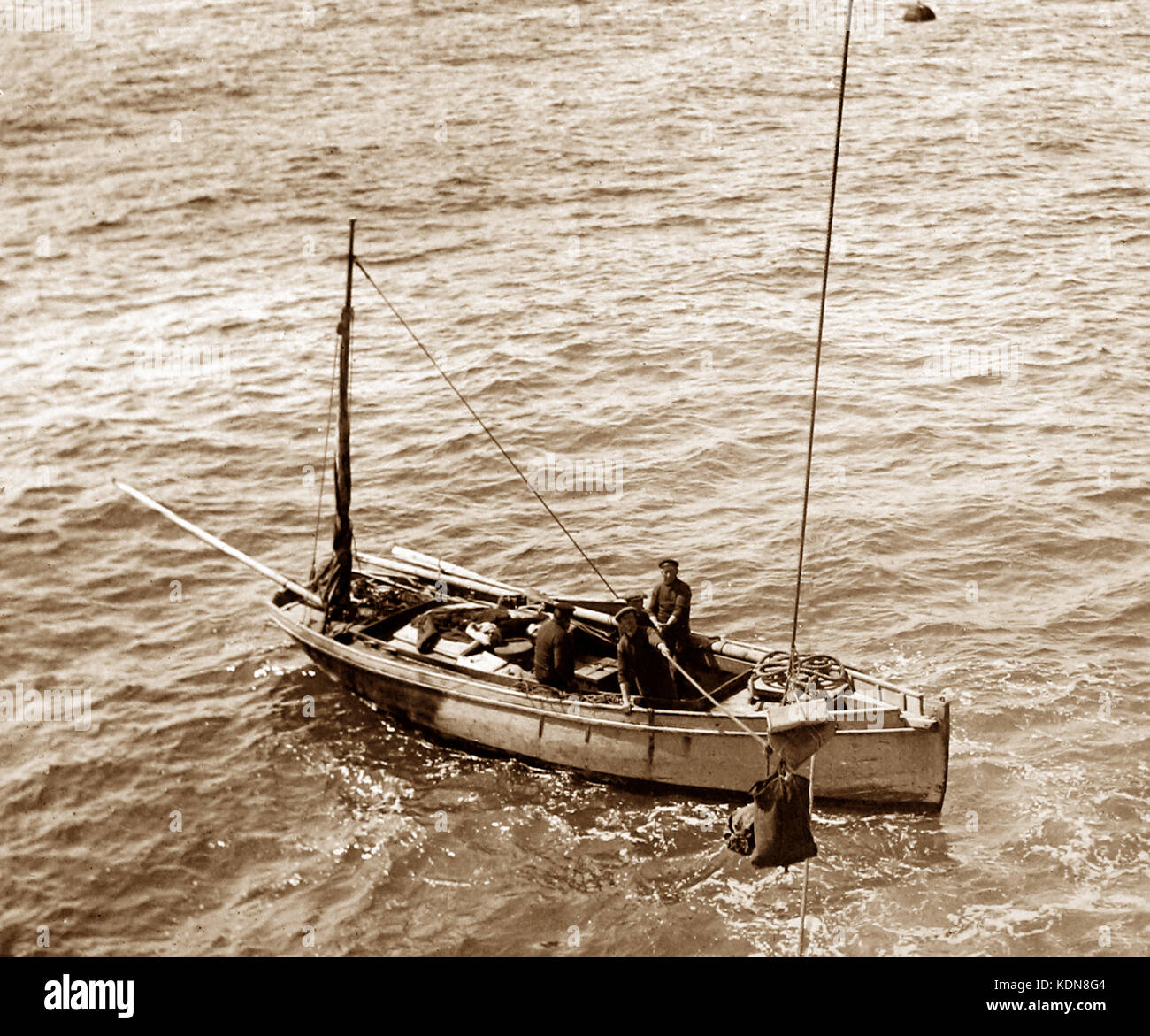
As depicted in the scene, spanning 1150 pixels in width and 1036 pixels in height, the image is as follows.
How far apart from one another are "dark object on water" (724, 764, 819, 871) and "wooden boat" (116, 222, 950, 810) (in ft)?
6.32

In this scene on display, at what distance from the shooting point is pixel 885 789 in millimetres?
13961

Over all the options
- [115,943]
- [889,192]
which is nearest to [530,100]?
[889,192]

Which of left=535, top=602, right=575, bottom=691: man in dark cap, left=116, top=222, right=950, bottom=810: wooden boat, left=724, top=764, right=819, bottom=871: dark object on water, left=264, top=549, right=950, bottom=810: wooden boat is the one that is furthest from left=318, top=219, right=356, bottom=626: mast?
left=724, top=764, right=819, bottom=871: dark object on water

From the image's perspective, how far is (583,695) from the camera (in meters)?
14.9

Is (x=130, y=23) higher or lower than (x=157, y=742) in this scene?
higher

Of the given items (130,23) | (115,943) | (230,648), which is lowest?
(115,943)

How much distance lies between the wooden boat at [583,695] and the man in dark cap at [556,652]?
0.58ft

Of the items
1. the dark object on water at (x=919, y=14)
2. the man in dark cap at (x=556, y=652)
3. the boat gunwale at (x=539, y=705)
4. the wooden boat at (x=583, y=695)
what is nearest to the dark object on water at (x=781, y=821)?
the wooden boat at (x=583, y=695)

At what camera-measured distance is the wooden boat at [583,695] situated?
13734mm

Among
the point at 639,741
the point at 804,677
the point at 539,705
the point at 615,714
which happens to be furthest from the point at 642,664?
the point at 804,677

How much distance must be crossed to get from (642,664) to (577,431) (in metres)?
9.36

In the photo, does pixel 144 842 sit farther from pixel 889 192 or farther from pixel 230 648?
pixel 889 192

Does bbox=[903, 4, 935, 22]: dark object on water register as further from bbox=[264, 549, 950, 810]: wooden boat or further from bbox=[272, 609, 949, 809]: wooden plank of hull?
bbox=[272, 609, 949, 809]: wooden plank of hull
